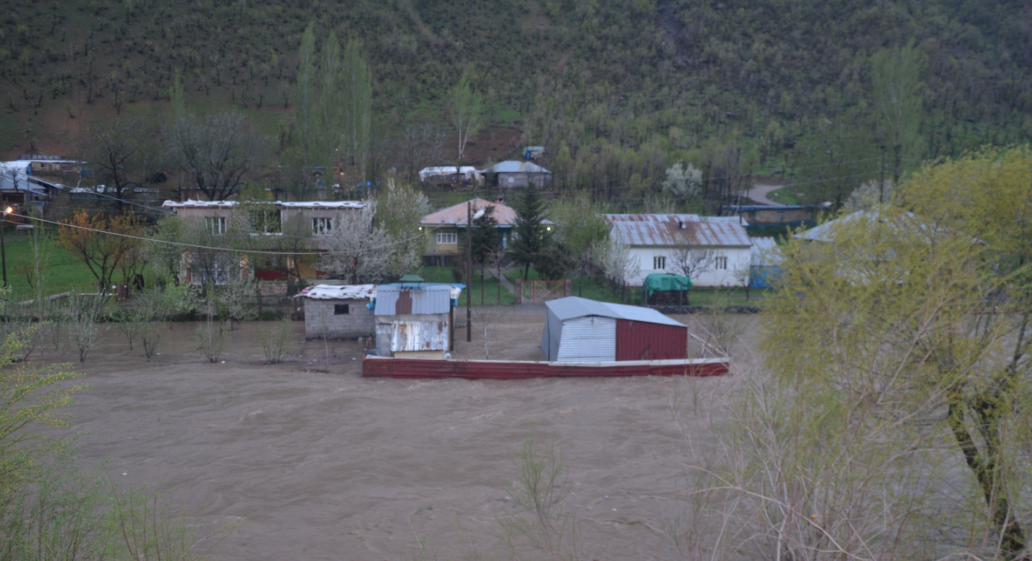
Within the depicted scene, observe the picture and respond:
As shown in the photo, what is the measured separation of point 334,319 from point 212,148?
28834 millimetres

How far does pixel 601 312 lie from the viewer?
67.5ft

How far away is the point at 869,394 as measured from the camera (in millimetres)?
6102

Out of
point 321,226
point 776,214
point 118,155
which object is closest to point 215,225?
point 321,226

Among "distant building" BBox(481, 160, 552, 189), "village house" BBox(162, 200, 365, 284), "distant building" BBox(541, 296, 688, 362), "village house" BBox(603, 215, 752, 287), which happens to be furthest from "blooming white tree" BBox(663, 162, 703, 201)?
"distant building" BBox(541, 296, 688, 362)

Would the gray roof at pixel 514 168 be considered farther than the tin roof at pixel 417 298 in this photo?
Yes

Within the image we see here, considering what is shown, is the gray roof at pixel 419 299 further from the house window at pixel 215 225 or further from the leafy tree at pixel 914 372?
the house window at pixel 215 225

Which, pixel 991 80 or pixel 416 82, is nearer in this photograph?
pixel 416 82

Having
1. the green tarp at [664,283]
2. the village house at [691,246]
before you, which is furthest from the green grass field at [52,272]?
the village house at [691,246]

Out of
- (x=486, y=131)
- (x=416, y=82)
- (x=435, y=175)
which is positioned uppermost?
(x=416, y=82)

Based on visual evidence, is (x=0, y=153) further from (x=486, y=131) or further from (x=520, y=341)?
(x=520, y=341)

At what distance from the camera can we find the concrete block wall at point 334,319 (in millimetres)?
24594

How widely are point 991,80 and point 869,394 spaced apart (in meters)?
111

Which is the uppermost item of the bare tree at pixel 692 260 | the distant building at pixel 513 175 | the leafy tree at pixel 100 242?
the distant building at pixel 513 175

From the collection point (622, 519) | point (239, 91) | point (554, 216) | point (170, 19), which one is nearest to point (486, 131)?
point (239, 91)
